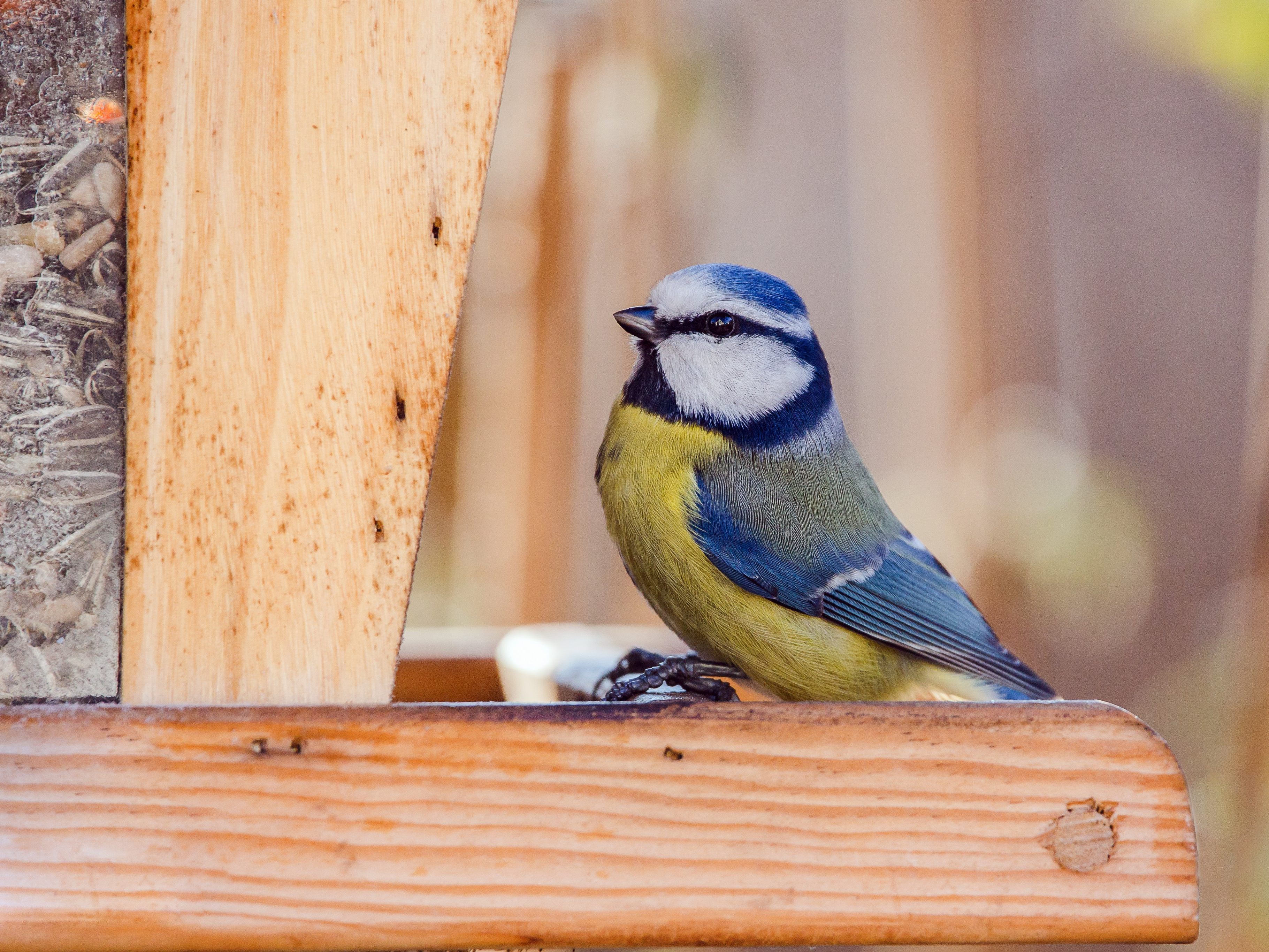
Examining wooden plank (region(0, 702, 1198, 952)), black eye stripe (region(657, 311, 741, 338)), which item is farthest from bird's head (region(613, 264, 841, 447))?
wooden plank (region(0, 702, 1198, 952))

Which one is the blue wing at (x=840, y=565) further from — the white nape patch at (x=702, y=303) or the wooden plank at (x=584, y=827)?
the wooden plank at (x=584, y=827)

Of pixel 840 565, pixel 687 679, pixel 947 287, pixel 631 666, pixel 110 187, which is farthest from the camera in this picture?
pixel 947 287

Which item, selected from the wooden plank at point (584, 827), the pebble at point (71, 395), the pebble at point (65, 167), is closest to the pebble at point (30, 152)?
the pebble at point (65, 167)

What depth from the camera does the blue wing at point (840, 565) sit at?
1.49 m

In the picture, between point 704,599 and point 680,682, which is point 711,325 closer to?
point 704,599

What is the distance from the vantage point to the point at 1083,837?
1.01m

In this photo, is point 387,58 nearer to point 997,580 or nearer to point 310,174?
point 310,174

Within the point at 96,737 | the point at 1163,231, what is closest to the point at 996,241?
the point at 1163,231

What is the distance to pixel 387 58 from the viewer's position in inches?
42.2

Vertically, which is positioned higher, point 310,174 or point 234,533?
point 310,174

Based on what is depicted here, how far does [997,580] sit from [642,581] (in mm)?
2018

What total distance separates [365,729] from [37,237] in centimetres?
57

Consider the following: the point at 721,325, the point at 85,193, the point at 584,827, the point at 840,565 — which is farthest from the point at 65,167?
the point at 840,565

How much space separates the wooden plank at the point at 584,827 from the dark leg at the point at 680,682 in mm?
354
